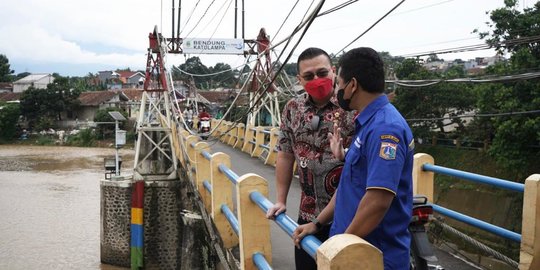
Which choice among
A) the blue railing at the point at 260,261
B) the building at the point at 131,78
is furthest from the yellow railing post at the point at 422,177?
the building at the point at 131,78

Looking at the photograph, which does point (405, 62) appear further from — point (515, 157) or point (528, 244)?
point (528, 244)

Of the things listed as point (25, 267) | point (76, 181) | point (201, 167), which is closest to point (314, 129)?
point (201, 167)

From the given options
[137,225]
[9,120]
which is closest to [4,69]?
[9,120]

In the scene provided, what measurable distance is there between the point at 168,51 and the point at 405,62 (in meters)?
11.1

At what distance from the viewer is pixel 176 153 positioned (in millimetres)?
15344

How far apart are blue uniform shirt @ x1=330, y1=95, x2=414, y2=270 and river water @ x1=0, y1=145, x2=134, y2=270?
13.8m

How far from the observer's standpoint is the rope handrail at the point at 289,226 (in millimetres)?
1977

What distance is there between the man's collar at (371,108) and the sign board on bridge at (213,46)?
12398 millimetres

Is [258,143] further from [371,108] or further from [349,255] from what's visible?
[349,255]

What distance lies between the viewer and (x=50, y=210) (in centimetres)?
2211

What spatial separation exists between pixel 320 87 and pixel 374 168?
0.94 metres

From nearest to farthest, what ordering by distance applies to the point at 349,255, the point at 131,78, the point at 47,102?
1. the point at 349,255
2. the point at 47,102
3. the point at 131,78

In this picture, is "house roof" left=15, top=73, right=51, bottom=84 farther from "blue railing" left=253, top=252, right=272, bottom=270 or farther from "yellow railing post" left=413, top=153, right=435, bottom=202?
"blue railing" left=253, top=252, right=272, bottom=270

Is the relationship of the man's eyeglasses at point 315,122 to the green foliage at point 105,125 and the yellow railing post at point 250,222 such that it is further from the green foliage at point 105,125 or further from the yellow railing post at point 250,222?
the green foliage at point 105,125
